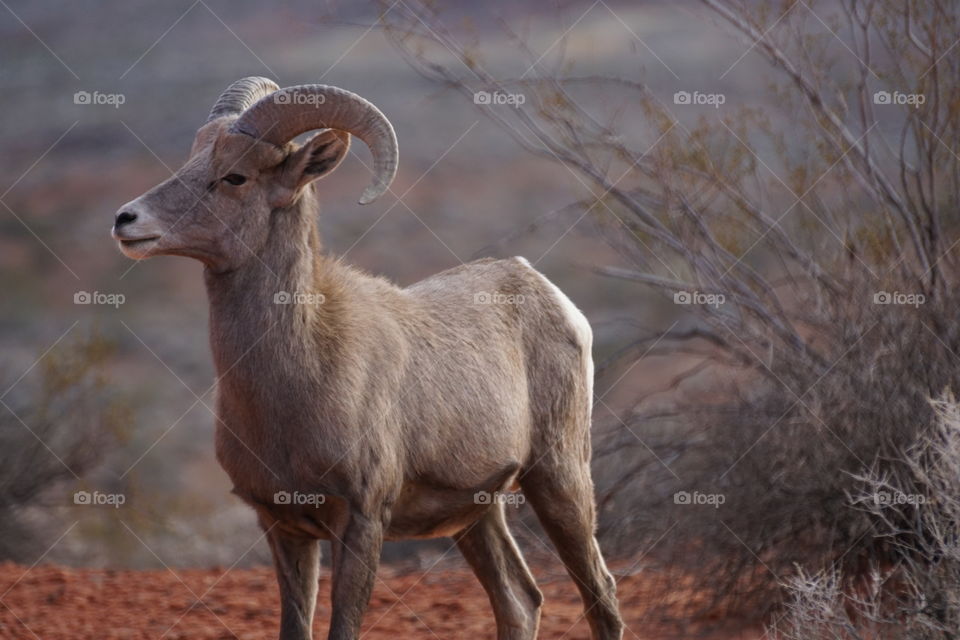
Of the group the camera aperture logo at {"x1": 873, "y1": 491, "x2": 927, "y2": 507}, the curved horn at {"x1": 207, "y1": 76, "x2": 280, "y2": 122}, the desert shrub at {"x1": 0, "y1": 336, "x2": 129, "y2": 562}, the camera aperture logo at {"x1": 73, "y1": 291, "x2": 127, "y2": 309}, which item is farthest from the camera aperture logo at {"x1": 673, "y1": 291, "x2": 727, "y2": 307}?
the desert shrub at {"x1": 0, "y1": 336, "x2": 129, "y2": 562}

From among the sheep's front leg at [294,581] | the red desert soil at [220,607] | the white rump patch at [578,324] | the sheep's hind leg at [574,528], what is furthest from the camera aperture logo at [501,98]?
the sheep's front leg at [294,581]

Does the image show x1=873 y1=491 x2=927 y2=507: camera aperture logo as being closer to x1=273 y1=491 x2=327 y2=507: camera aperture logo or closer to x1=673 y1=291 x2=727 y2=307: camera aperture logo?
x1=673 y1=291 x2=727 y2=307: camera aperture logo

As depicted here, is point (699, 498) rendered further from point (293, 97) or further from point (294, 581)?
point (293, 97)

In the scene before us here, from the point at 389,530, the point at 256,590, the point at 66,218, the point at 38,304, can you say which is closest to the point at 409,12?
the point at 256,590

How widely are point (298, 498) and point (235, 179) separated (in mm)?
1326

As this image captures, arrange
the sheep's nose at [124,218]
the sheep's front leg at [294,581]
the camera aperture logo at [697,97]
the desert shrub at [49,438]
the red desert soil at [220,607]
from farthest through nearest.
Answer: the desert shrub at [49,438] → the camera aperture logo at [697,97] → the red desert soil at [220,607] → the sheep's front leg at [294,581] → the sheep's nose at [124,218]

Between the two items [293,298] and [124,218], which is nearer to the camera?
[124,218]

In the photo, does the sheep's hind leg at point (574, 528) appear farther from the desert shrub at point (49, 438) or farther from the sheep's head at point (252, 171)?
the desert shrub at point (49, 438)

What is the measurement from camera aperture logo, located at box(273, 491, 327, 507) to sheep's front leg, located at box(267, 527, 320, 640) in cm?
31

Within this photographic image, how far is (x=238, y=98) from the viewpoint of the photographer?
6.23 m

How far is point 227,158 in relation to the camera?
5.82 m

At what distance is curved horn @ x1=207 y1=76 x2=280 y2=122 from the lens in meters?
6.17

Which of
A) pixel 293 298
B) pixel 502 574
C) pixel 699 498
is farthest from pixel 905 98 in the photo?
pixel 293 298

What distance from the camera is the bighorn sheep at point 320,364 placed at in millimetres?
5652
